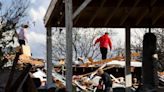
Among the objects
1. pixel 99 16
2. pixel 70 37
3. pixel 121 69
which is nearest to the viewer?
pixel 70 37

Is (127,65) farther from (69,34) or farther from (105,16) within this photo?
(69,34)

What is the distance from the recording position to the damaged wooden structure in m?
14.2

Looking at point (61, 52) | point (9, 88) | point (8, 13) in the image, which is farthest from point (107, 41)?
point (61, 52)

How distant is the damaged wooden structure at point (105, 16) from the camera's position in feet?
46.5

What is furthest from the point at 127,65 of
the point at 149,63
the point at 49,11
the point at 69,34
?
the point at 69,34

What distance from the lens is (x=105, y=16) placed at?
17438 millimetres

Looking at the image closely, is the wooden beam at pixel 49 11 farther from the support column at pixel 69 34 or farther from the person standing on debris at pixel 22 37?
the person standing on debris at pixel 22 37

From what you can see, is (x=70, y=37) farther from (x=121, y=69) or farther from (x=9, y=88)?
(x=121, y=69)

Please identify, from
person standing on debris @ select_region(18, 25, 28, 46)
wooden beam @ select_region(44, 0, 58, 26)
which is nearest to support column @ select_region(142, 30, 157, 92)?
wooden beam @ select_region(44, 0, 58, 26)

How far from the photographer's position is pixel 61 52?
208 ft

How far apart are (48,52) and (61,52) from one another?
149 feet

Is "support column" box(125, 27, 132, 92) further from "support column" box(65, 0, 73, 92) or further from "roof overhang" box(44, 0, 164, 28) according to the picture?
"support column" box(65, 0, 73, 92)

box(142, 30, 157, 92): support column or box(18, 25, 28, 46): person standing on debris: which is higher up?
box(18, 25, 28, 46): person standing on debris

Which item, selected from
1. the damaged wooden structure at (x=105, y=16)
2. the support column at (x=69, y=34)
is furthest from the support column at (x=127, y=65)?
the support column at (x=69, y=34)
